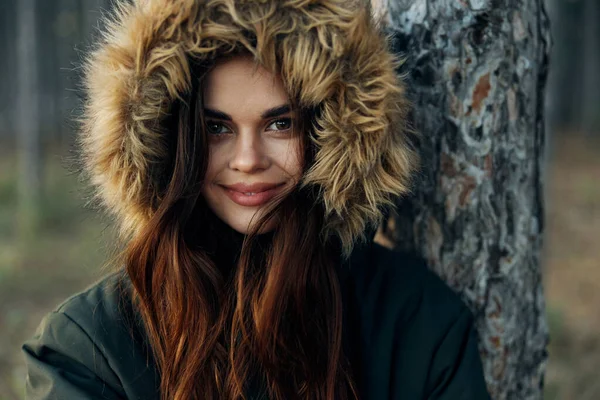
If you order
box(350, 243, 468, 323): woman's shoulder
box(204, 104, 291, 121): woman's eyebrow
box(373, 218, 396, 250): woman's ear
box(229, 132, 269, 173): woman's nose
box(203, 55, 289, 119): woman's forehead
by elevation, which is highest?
box(203, 55, 289, 119): woman's forehead

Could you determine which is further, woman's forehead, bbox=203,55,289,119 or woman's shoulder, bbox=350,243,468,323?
woman's shoulder, bbox=350,243,468,323

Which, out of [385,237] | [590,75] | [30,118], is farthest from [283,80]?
[590,75]

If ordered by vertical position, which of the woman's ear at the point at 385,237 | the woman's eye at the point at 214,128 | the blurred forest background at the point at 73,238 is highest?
the woman's eye at the point at 214,128

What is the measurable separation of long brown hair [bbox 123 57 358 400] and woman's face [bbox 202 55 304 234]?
44 millimetres

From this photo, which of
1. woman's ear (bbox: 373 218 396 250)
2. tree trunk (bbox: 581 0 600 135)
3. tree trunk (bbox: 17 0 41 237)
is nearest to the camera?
woman's ear (bbox: 373 218 396 250)

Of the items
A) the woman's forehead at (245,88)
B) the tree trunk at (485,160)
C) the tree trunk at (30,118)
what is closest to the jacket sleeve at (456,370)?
the tree trunk at (485,160)

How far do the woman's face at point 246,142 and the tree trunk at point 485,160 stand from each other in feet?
1.77

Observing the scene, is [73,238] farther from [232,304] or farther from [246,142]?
[246,142]

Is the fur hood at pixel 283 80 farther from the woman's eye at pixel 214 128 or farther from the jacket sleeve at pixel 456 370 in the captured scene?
the jacket sleeve at pixel 456 370

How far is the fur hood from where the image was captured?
1785 millimetres

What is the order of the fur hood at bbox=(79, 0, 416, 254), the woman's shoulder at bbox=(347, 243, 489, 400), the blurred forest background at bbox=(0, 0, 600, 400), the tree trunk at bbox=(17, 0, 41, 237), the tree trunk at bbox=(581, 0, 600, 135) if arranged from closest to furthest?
the fur hood at bbox=(79, 0, 416, 254)
the woman's shoulder at bbox=(347, 243, 489, 400)
the blurred forest background at bbox=(0, 0, 600, 400)
the tree trunk at bbox=(17, 0, 41, 237)
the tree trunk at bbox=(581, 0, 600, 135)

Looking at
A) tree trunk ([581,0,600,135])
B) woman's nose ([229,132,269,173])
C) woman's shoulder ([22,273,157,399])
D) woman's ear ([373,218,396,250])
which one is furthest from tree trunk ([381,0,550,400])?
tree trunk ([581,0,600,135])

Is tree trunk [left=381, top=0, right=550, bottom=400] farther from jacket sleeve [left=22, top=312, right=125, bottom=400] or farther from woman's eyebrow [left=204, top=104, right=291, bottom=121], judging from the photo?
jacket sleeve [left=22, top=312, right=125, bottom=400]

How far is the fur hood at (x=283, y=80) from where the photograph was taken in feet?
5.86
